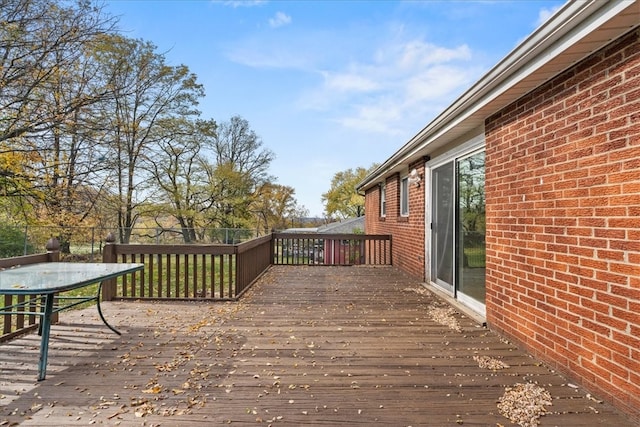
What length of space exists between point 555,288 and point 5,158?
12336mm

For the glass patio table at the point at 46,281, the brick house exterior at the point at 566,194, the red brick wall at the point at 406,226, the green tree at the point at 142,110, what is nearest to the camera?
the brick house exterior at the point at 566,194

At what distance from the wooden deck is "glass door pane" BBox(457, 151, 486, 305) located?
0.53m

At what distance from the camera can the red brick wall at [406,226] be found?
626cm

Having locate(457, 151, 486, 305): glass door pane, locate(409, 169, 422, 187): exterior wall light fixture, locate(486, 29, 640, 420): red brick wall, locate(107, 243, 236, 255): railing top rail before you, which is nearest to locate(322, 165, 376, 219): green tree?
locate(409, 169, 422, 187): exterior wall light fixture

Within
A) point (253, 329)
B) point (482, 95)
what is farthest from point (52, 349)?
point (482, 95)

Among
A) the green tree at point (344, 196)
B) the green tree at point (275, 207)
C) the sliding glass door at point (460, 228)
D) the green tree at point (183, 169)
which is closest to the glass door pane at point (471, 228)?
the sliding glass door at point (460, 228)

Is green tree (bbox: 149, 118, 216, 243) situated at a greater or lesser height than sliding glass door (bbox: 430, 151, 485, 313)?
greater

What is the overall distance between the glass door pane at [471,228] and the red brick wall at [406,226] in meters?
1.52

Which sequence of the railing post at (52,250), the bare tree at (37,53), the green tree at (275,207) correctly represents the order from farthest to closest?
the green tree at (275,207)
the bare tree at (37,53)
the railing post at (52,250)

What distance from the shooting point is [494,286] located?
3588 mm

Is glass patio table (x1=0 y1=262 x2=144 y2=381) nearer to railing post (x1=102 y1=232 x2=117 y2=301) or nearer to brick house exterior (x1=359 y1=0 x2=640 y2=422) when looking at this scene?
railing post (x1=102 y1=232 x2=117 y2=301)

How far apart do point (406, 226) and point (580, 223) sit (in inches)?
193

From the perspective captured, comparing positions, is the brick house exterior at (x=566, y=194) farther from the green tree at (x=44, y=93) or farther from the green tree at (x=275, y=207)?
the green tree at (x=275, y=207)

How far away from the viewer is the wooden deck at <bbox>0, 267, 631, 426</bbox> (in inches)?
78.7
